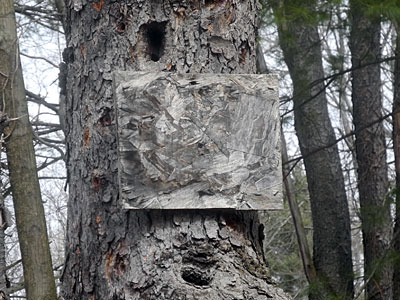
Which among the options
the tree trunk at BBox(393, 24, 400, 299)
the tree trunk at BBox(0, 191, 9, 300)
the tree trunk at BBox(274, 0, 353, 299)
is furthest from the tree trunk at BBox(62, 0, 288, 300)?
the tree trunk at BBox(274, 0, 353, 299)

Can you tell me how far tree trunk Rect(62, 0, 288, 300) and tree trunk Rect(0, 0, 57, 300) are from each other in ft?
7.10

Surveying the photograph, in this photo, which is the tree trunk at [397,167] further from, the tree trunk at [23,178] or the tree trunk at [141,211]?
the tree trunk at [141,211]

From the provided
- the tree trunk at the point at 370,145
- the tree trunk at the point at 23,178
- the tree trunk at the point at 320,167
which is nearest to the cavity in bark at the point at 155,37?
the tree trunk at the point at 23,178

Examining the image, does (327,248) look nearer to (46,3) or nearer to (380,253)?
(380,253)

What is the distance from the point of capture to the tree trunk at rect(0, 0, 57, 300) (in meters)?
3.74

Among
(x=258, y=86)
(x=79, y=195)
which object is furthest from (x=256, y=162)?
(x=79, y=195)

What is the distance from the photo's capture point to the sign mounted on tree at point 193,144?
1.52m

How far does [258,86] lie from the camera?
163 cm

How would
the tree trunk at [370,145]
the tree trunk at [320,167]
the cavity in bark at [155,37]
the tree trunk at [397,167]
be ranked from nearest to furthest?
the cavity in bark at [155,37] < the tree trunk at [397,167] < the tree trunk at [370,145] < the tree trunk at [320,167]

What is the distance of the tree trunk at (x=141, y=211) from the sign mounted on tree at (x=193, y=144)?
0.04m

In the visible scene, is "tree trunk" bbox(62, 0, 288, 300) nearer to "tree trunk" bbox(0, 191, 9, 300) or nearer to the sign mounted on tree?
the sign mounted on tree

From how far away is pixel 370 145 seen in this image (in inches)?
213

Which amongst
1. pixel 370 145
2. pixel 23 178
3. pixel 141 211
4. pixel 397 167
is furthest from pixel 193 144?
pixel 370 145

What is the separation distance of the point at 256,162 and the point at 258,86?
187mm
